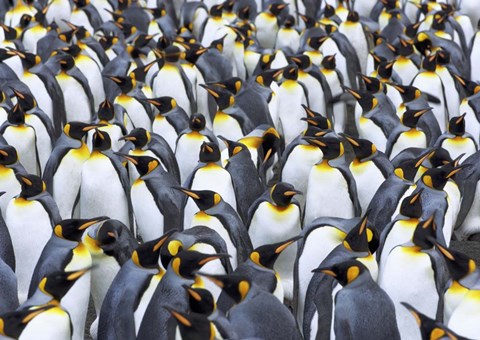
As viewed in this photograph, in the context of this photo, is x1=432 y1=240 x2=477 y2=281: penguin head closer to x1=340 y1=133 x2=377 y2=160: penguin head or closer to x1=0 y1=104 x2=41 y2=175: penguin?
x1=340 y1=133 x2=377 y2=160: penguin head

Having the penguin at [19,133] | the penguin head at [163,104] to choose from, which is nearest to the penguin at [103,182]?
the penguin at [19,133]

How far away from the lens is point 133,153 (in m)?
6.57

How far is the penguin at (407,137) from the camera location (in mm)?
6945

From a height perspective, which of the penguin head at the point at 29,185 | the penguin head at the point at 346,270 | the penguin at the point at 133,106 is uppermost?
→ the penguin head at the point at 346,270

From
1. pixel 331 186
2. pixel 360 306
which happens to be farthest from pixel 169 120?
pixel 360 306

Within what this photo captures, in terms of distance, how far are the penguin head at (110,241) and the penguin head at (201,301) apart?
127cm

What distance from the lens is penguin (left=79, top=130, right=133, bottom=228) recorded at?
6320 millimetres

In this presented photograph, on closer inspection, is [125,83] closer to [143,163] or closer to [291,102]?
[291,102]

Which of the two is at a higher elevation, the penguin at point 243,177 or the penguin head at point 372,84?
the penguin at point 243,177

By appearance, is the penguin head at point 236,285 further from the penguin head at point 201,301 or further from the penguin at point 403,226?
the penguin at point 403,226

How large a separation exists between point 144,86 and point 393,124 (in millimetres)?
2020

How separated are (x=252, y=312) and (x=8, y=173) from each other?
256cm

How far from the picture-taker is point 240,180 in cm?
629

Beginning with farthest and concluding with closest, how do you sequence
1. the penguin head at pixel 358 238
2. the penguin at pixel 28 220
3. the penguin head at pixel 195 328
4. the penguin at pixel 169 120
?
the penguin at pixel 169 120, the penguin at pixel 28 220, the penguin head at pixel 358 238, the penguin head at pixel 195 328
